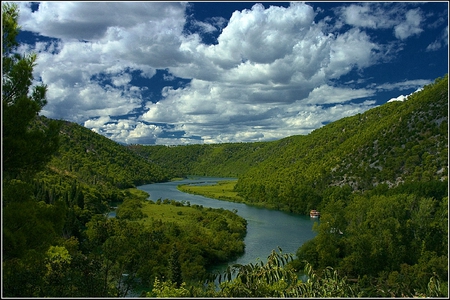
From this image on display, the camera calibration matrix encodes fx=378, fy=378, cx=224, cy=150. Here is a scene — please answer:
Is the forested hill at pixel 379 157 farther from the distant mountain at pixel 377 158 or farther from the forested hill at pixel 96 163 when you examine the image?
the forested hill at pixel 96 163

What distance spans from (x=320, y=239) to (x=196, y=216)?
24.2m

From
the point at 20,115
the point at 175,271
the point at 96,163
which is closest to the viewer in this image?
the point at 20,115

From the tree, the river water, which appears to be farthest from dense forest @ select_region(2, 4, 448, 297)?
the river water

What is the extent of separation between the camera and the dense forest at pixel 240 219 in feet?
31.4

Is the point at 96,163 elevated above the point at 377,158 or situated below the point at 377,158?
below

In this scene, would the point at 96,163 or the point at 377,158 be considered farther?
the point at 96,163

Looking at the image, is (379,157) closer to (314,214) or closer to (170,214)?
(314,214)

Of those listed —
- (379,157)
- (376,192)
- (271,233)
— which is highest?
(379,157)

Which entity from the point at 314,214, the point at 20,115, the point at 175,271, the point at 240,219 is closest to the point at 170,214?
the point at 240,219

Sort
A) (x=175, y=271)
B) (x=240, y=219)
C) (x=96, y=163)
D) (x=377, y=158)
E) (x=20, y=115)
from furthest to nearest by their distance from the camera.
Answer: (x=96, y=163)
(x=377, y=158)
(x=240, y=219)
(x=175, y=271)
(x=20, y=115)

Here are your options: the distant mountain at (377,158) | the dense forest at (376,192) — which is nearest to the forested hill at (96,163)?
the dense forest at (376,192)

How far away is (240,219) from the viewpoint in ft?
184

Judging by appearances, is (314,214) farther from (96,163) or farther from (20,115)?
(96,163)

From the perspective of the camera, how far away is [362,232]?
3759cm
